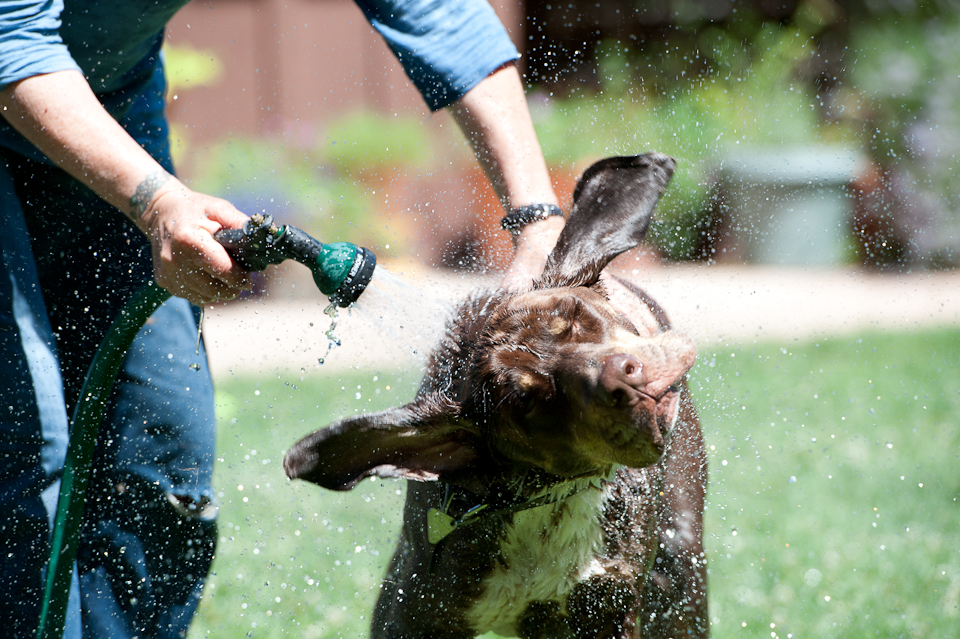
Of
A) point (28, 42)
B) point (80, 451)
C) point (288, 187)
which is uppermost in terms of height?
point (28, 42)

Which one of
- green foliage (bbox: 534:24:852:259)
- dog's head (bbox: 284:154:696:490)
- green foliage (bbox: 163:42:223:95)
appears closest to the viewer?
dog's head (bbox: 284:154:696:490)

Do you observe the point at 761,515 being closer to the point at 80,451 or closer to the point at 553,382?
the point at 553,382

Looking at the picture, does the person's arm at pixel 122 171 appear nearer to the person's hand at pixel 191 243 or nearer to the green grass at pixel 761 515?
the person's hand at pixel 191 243

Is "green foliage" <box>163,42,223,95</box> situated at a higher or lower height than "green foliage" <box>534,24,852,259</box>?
higher

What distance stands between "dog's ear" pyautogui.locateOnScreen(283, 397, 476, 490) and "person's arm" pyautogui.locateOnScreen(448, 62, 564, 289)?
641 mm

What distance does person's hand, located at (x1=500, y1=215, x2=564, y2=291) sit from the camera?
292 centimetres

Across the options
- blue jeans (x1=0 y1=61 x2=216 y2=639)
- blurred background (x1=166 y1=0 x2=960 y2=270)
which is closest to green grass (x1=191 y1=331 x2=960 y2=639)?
blue jeans (x1=0 y1=61 x2=216 y2=639)

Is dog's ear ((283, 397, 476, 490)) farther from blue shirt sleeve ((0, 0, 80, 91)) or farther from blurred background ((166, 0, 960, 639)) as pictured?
blue shirt sleeve ((0, 0, 80, 91))

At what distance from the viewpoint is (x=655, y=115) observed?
9148mm

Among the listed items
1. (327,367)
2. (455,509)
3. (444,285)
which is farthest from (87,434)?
(327,367)

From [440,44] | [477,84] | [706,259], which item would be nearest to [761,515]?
[477,84]

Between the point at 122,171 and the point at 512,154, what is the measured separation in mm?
1248

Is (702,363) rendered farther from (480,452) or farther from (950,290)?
(950,290)

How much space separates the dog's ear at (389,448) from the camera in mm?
2230
